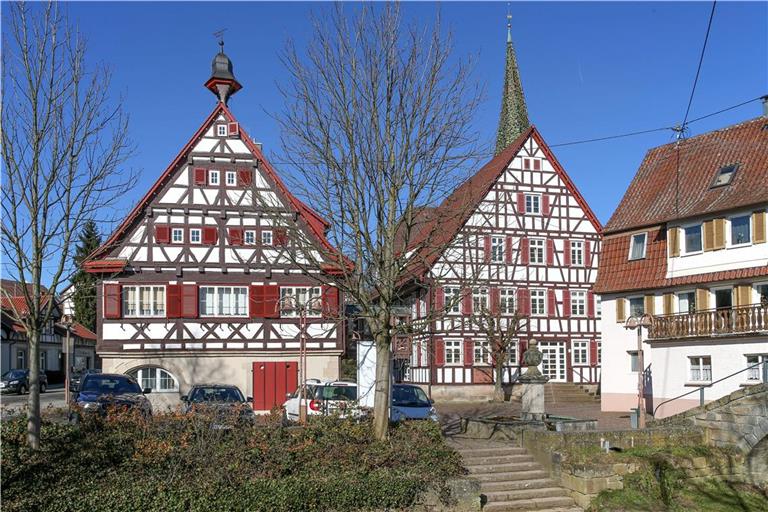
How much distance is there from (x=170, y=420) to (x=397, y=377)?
96.8 ft

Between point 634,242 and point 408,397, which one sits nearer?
point 408,397

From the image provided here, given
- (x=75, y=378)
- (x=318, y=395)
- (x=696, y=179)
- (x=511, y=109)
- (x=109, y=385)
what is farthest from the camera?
(x=511, y=109)

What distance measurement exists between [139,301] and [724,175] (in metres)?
22.1

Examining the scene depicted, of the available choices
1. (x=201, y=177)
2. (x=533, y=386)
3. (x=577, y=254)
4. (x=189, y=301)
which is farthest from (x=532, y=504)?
(x=577, y=254)

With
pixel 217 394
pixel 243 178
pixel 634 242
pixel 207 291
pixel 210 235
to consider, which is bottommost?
pixel 217 394

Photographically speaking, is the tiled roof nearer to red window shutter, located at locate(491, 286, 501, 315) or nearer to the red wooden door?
red window shutter, located at locate(491, 286, 501, 315)

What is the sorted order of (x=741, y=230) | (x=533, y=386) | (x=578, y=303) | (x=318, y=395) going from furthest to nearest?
(x=578, y=303) → (x=741, y=230) → (x=318, y=395) → (x=533, y=386)

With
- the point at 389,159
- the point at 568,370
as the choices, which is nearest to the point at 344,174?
the point at 389,159

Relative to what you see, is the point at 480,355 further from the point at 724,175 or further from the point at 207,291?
the point at 724,175

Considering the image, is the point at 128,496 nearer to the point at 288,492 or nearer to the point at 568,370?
the point at 288,492

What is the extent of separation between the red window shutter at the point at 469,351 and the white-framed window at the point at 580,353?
5195mm

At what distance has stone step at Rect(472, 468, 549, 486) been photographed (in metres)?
16.0

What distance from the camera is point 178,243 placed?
30875 millimetres

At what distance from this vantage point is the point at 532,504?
1567cm
